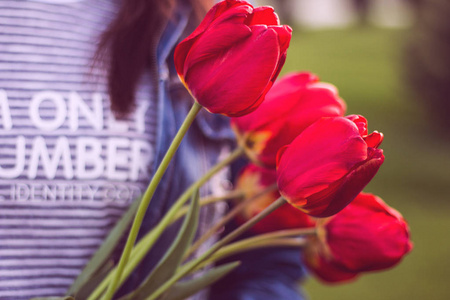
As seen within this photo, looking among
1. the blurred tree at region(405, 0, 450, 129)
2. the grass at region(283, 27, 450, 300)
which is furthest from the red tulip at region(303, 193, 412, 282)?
the blurred tree at region(405, 0, 450, 129)

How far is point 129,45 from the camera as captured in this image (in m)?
0.56

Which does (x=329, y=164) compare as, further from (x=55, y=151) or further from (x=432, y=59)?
(x=432, y=59)

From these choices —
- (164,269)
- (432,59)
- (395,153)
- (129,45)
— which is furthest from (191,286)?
(432,59)

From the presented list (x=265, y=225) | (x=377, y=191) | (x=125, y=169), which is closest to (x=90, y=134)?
(x=125, y=169)

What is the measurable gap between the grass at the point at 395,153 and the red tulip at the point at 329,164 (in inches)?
93.8

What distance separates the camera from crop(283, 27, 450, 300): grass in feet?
9.09

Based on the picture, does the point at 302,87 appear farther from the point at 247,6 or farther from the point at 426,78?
the point at 426,78

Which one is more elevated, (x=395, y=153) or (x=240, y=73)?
(x=240, y=73)

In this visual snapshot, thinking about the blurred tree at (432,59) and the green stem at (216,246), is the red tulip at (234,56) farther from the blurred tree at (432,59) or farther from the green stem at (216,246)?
the blurred tree at (432,59)

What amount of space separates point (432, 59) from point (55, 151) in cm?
444

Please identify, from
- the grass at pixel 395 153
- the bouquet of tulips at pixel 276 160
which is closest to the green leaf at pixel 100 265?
the bouquet of tulips at pixel 276 160

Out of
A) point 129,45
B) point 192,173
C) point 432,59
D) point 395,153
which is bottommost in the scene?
point 395,153

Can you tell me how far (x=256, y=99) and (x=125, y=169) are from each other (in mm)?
233

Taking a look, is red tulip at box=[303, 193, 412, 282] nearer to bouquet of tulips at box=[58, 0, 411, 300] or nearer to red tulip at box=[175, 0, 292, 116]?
bouquet of tulips at box=[58, 0, 411, 300]
